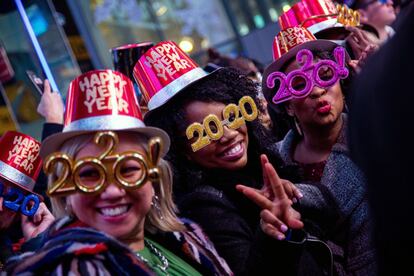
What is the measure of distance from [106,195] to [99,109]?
1.00 feet

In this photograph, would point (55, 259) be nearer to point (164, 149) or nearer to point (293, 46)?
point (164, 149)

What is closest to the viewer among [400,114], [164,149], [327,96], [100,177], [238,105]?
[400,114]

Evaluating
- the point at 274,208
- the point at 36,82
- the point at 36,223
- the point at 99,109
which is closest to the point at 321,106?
the point at 274,208

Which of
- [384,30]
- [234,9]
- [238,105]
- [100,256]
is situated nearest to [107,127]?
[100,256]

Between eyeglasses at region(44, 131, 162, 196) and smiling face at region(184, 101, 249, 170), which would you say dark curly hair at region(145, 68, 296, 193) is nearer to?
smiling face at region(184, 101, 249, 170)

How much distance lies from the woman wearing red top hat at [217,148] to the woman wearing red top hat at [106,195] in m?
0.15

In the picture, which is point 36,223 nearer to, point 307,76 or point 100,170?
point 100,170

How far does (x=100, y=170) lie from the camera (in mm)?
1668

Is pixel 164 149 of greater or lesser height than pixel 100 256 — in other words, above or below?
above

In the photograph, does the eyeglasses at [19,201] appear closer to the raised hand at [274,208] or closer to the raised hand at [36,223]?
the raised hand at [36,223]

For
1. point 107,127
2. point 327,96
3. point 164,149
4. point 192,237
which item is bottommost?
point 192,237

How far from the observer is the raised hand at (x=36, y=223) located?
8.23 feet

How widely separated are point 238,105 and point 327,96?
480 mm

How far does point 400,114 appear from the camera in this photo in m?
0.91
